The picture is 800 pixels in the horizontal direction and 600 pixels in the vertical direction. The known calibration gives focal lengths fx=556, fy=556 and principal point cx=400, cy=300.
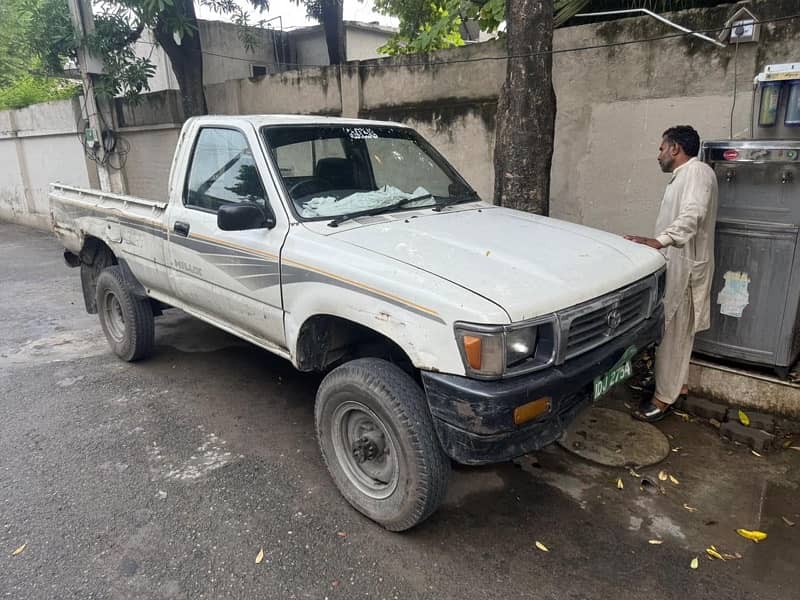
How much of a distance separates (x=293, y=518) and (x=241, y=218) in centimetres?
160

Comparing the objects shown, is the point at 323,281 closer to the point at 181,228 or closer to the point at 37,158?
the point at 181,228

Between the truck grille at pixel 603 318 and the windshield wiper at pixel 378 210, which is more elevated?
the windshield wiper at pixel 378 210

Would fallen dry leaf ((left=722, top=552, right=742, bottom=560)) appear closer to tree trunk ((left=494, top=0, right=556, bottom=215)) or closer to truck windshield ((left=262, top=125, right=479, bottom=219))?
truck windshield ((left=262, top=125, right=479, bottom=219))

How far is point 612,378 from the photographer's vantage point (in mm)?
2746

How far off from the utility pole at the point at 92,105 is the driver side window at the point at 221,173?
18.0 feet

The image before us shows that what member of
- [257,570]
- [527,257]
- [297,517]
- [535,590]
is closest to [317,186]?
[527,257]

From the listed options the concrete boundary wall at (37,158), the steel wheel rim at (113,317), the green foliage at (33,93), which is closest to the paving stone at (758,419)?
the steel wheel rim at (113,317)

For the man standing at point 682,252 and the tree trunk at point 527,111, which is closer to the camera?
the man standing at point 682,252

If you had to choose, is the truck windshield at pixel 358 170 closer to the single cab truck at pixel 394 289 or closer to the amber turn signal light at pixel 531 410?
the single cab truck at pixel 394 289

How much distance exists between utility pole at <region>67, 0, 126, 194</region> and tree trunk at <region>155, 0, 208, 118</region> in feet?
3.72

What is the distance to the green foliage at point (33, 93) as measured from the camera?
1296cm

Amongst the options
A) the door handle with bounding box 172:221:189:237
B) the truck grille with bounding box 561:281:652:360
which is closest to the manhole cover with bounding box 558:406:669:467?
the truck grille with bounding box 561:281:652:360

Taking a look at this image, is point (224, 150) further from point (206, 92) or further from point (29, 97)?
point (29, 97)

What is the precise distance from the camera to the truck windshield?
3.31 m
